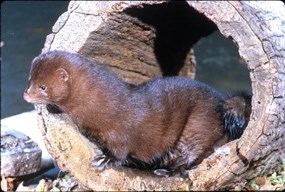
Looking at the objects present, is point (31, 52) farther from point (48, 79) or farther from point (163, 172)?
point (163, 172)

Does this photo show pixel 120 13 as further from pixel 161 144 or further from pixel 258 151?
pixel 258 151

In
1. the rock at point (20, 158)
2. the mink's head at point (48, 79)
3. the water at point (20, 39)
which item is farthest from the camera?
the water at point (20, 39)

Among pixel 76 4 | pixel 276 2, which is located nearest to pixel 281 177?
pixel 276 2

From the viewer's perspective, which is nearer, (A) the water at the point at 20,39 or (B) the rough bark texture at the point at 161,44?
(B) the rough bark texture at the point at 161,44

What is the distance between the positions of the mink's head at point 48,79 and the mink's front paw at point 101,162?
51 centimetres

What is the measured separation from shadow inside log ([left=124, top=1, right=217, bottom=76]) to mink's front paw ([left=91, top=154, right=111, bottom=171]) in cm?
102

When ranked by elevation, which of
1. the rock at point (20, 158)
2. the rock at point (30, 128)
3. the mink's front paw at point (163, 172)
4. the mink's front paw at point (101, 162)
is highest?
the mink's front paw at point (101, 162)

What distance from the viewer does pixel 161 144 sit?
3.75m

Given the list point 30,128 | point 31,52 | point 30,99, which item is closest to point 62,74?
point 30,99

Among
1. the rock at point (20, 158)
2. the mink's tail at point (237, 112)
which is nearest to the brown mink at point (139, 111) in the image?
the mink's tail at point (237, 112)

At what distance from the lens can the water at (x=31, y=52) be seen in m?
4.81

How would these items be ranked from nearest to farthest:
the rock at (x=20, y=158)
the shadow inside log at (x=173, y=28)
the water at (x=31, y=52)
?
the shadow inside log at (x=173, y=28)
the rock at (x=20, y=158)
the water at (x=31, y=52)

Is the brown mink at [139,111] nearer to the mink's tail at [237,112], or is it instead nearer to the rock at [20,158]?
the mink's tail at [237,112]

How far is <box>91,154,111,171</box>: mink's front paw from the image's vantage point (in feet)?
11.6
